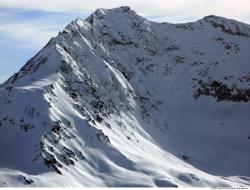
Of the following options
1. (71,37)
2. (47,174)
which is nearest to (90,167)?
(47,174)

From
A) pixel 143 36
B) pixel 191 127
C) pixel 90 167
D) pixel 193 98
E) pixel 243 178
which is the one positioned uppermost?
pixel 143 36

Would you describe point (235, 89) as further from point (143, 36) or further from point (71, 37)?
point (71, 37)

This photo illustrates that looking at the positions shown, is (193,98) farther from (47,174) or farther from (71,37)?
(47,174)

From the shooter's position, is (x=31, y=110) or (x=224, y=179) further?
(x=224, y=179)

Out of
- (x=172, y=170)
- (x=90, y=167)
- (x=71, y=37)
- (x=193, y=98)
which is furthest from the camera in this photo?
(x=193, y=98)

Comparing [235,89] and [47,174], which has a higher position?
[235,89]

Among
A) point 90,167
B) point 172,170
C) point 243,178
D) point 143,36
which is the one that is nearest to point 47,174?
point 90,167

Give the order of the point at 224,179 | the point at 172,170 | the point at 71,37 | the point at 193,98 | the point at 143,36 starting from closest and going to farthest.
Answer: the point at 172,170 → the point at 224,179 → the point at 71,37 → the point at 193,98 → the point at 143,36
